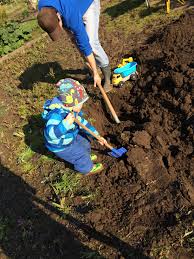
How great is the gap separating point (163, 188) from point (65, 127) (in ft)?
4.30

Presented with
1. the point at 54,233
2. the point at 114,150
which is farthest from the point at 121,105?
the point at 54,233

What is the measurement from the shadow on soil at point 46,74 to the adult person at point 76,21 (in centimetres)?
123

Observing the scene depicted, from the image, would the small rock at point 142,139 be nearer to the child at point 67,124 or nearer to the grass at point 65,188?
the child at point 67,124

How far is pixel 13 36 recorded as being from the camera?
9.87 metres

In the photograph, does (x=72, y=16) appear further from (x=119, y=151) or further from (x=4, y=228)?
(x=4, y=228)

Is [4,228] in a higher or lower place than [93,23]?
lower

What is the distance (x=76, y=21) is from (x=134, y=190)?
2.19 metres

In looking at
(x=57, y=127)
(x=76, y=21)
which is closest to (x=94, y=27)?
(x=76, y=21)

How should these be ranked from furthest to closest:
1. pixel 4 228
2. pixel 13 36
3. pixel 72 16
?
1. pixel 13 36
2. pixel 4 228
3. pixel 72 16

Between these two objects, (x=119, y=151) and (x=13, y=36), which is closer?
(x=119, y=151)

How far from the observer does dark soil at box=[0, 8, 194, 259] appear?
410 cm

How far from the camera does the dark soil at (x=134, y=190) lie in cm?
410

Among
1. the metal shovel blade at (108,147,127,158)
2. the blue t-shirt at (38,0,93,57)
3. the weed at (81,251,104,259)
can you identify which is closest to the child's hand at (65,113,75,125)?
the metal shovel blade at (108,147,127,158)

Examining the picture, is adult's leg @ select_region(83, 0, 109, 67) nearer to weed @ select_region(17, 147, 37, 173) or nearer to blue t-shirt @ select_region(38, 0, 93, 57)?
blue t-shirt @ select_region(38, 0, 93, 57)
